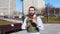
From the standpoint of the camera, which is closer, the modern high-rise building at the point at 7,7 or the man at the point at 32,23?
the man at the point at 32,23

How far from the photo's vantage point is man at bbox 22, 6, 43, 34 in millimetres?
4410

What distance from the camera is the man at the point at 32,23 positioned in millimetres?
4410

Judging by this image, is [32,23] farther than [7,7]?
No

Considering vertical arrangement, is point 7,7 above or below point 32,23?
above

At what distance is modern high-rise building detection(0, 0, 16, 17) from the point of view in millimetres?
129875

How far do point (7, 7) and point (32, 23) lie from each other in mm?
131946

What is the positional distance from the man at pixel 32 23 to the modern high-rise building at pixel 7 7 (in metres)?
123

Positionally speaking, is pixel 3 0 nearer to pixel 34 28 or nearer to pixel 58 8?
pixel 58 8

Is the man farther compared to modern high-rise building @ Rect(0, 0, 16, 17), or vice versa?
modern high-rise building @ Rect(0, 0, 16, 17)

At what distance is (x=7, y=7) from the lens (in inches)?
5335

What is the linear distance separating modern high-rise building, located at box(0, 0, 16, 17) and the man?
12270 cm

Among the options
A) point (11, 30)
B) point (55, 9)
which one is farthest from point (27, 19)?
point (55, 9)

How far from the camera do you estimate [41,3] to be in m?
134

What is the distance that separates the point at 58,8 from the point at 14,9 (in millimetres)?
37355
